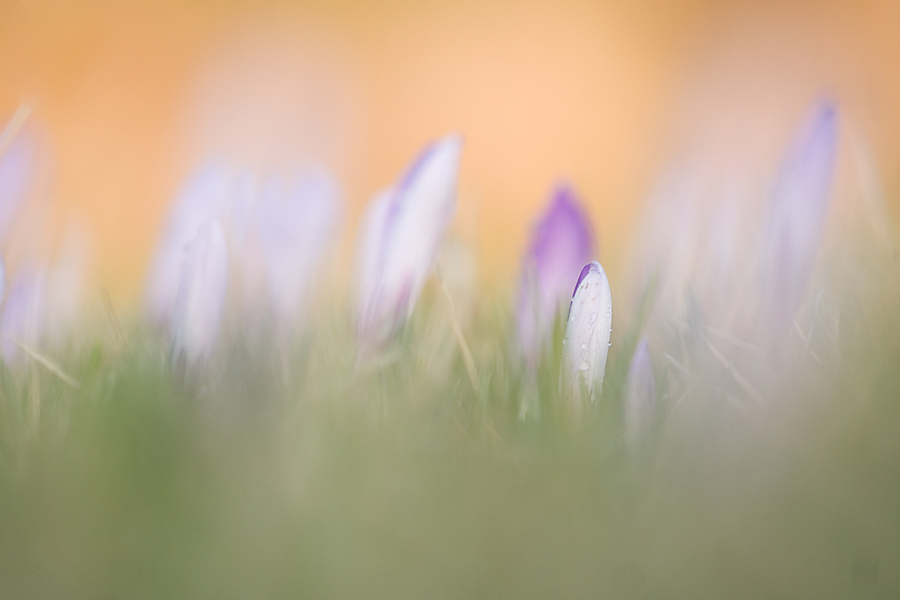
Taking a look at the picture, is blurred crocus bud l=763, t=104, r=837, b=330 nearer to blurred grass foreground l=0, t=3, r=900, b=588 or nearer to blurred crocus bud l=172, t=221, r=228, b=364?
blurred grass foreground l=0, t=3, r=900, b=588

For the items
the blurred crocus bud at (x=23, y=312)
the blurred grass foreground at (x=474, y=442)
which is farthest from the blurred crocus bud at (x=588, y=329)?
the blurred crocus bud at (x=23, y=312)

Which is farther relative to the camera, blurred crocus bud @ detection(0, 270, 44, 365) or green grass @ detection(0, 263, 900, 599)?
blurred crocus bud @ detection(0, 270, 44, 365)

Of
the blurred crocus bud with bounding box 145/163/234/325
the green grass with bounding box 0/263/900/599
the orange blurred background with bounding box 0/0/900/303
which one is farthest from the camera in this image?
the orange blurred background with bounding box 0/0/900/303

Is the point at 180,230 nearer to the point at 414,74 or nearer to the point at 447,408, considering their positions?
A: the point at 447,408

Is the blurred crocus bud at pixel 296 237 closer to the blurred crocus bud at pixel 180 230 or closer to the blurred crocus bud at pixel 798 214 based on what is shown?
the blurred crocus bud at pixel 180 230

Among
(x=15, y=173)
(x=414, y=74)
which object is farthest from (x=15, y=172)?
(x=414, y=74)

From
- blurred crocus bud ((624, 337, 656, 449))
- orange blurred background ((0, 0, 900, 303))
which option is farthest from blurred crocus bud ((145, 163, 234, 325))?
orange blurred background ((0, 0, 900, 303))
